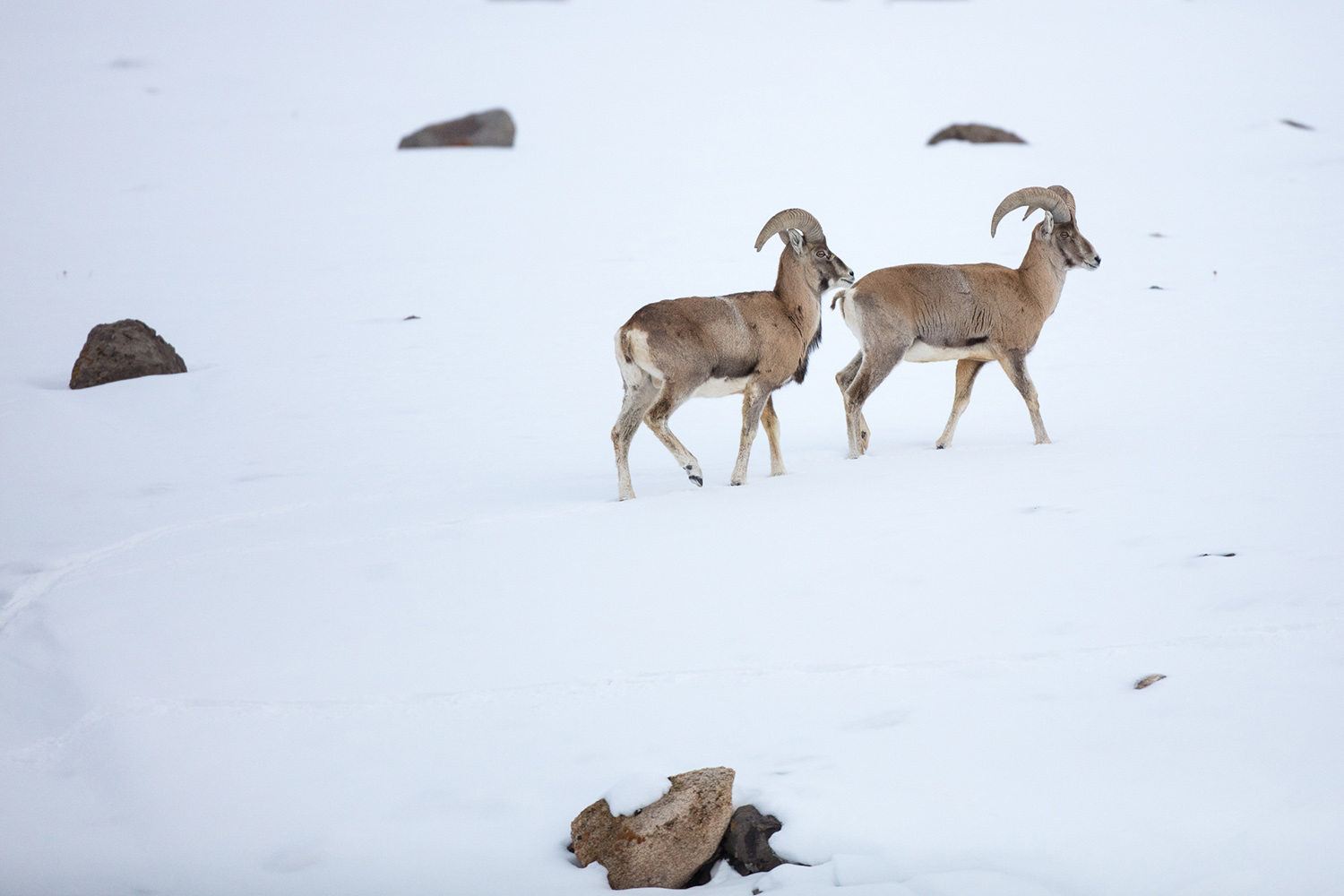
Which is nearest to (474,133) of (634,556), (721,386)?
(721,386)

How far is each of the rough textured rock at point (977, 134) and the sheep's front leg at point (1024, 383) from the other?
1652 cm

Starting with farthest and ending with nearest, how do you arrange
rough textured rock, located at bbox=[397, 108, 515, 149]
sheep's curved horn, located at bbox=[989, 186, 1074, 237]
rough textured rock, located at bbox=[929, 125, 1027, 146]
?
1. rough textured rock, located at bbox=[397, 108, 515, 149]
2. rough textured rock, located at bbox=[929, 125, 1027, 146]
3. sheep's curved horn, located at bbox=[989, 186, 1074, 237]

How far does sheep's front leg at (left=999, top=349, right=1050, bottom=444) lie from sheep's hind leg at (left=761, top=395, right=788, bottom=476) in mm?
2112

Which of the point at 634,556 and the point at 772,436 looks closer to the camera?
the point at 634,556

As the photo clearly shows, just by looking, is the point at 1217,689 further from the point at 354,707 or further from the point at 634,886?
the point at 354,707

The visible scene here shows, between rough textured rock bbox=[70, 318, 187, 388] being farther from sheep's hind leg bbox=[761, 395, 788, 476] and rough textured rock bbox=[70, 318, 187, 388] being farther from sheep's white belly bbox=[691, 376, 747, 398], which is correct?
sheep's hind leg bbox=[761, 395, 788, 476]

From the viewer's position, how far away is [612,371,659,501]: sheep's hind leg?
9.07 metres

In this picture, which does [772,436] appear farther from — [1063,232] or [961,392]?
[1063,232]

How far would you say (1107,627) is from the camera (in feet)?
18.4

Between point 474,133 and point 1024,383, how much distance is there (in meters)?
19.6

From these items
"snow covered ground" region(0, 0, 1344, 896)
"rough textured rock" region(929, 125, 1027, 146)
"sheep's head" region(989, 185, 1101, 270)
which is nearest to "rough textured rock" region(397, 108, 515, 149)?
"snow covered ground" region(0, 0, 1344, 896)

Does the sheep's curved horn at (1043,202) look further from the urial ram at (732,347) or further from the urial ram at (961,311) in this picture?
the urial ram at (732,347)

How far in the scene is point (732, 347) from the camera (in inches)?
367

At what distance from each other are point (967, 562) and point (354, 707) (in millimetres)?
3426
